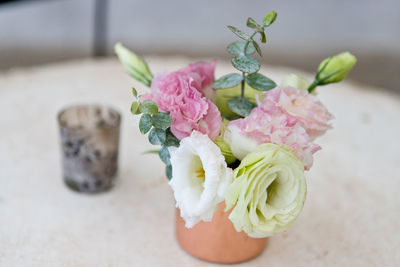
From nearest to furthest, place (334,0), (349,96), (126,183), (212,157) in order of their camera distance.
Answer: (212,157) → (126,183) → (349,96) → (334,0)

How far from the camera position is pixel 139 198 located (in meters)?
0.85

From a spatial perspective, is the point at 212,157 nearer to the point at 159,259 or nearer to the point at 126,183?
the point at 159,259

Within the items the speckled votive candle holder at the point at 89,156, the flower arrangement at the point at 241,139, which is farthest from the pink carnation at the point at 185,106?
the speckled votive candle holder at the point at 89,156

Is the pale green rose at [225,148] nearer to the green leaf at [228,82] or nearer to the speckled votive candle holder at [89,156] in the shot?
the green leaf at [228,82]

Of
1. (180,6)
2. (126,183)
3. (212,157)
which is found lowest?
(180,6)

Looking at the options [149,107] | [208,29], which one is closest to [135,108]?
[149,107]

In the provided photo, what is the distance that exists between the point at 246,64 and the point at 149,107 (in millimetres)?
127

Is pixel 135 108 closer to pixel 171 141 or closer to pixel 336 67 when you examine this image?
pixel 171 141

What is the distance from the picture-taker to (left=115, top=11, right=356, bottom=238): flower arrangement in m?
0.57

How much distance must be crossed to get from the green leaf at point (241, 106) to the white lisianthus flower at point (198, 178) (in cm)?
9

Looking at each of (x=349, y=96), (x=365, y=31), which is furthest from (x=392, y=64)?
(x=349, y=96)

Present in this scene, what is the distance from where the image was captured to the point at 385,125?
115cm

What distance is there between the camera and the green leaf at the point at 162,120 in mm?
608

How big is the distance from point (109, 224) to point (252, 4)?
7.23 feet
